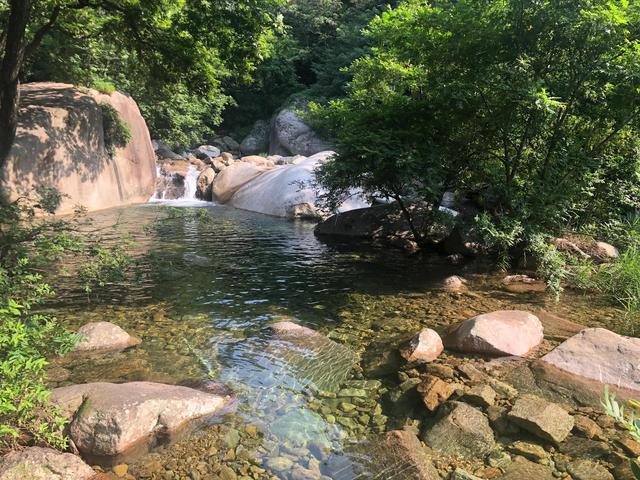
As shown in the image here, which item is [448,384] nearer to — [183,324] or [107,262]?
[183,324]

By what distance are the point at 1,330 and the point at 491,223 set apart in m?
7.16

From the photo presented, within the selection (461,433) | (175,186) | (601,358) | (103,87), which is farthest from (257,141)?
(461,433)

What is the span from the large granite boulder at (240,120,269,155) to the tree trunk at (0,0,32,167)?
97.0 ft

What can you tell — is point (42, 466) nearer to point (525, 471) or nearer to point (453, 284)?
point (525, 471)

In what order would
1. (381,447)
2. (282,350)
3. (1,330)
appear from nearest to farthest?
(1,330)
(381,447)
(282,350)

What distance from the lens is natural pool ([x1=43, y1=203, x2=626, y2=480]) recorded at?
393cm

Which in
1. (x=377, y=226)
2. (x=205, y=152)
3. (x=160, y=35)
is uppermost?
(x=160, y=35)

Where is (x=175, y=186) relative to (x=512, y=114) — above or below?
below

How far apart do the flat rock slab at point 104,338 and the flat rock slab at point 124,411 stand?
4.33ft

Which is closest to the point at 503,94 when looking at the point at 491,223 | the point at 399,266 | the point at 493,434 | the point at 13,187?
the point at 491,223

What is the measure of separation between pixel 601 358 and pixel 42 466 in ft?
17.8

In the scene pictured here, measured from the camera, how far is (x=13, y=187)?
13336 millimetres

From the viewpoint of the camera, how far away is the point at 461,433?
4.10m

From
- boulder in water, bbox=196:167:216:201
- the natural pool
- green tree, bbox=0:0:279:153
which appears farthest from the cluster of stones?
boulder in water, bbox=196:167:216:201
